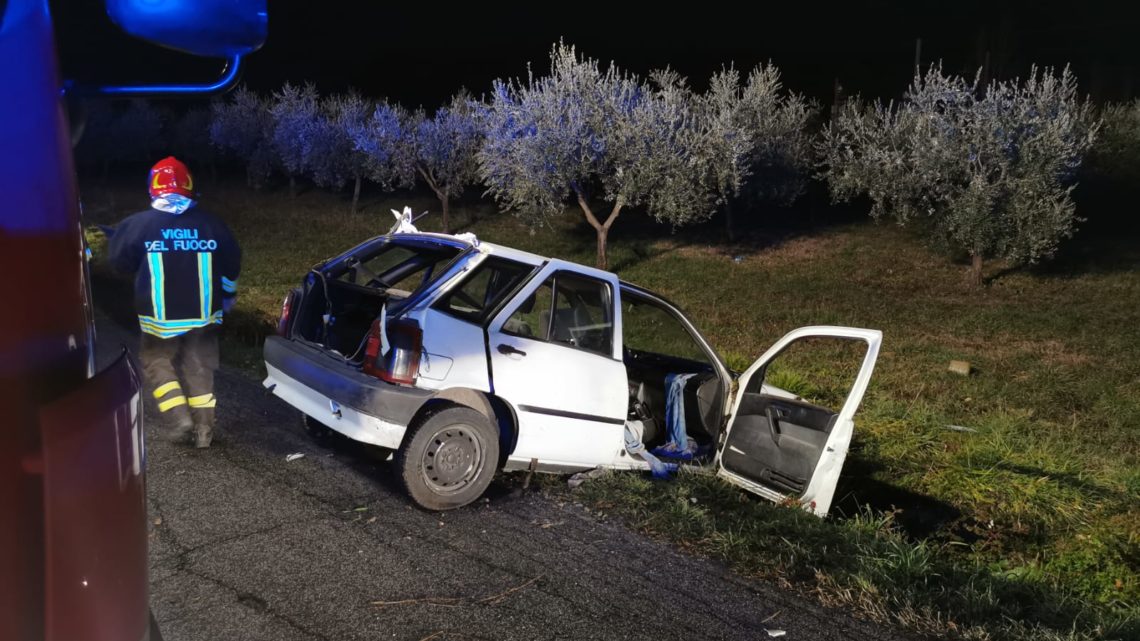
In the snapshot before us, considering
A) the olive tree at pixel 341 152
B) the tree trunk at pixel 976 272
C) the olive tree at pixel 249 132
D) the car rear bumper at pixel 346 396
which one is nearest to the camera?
the car rear bumper at pixel 346 396

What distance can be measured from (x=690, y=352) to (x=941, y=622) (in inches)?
121

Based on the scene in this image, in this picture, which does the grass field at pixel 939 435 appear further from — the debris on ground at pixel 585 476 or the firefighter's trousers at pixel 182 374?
the firefighter's trousers at pixel 182 374

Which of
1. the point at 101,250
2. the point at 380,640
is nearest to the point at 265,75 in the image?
the point at 101,250

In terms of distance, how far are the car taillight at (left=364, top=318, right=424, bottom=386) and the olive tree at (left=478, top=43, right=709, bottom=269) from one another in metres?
17.7

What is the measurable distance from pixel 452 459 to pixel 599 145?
60.1 ft

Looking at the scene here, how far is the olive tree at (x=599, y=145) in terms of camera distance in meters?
22.1

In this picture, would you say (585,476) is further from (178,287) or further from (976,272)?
(976,272)

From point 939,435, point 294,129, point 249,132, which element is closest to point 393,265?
point 939,435

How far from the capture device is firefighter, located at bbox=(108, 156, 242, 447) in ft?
17.1

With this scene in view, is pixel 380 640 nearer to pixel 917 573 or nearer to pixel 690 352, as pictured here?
pixel 917 573

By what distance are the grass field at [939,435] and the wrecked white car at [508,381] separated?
1.14 ft

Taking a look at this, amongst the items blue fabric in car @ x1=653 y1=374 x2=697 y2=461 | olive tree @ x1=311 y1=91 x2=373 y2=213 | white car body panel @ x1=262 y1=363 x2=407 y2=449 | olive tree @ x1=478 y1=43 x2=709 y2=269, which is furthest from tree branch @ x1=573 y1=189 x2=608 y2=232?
white car body panel @ x1=262 y1=363 x2=407 y2=449

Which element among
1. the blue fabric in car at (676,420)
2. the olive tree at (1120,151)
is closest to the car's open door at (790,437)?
the blue fabric in car at (676,420)

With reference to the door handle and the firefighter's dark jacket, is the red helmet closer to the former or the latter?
the firefighter's dark jacket
